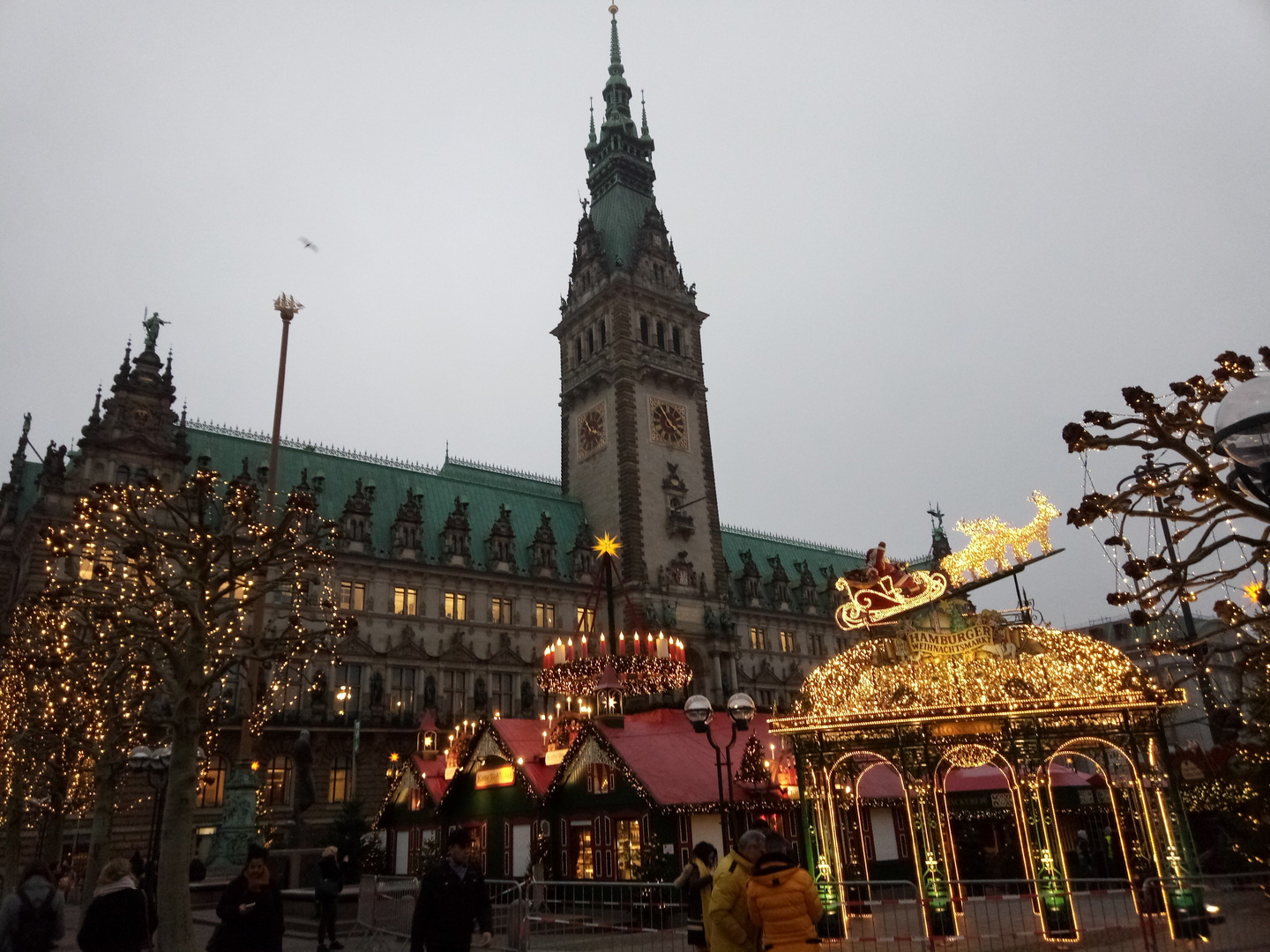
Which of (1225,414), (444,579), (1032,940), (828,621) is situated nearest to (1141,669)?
(1032,940)

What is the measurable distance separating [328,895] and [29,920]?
9.24m

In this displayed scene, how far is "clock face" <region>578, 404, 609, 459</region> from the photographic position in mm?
65500

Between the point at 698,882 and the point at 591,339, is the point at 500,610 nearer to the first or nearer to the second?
the point at 591,339

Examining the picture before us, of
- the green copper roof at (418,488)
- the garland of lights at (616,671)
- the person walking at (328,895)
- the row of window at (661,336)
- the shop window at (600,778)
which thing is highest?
the row of window at (661,336)

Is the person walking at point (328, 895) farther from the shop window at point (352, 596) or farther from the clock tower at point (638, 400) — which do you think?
the clock tower at point (638, 400)

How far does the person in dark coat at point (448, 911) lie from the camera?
930cm

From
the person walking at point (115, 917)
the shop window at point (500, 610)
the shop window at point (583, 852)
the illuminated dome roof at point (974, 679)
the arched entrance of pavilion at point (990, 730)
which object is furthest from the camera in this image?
the shop window at point (500, 610)

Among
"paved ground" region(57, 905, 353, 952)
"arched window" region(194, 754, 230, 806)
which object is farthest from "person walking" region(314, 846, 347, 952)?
"arched window" region(194, 754, 230, 806)

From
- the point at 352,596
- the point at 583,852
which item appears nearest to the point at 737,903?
the point at 583,852

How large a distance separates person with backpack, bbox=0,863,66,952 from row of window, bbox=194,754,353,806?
36.6m

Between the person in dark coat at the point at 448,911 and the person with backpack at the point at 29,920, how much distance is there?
155 inches

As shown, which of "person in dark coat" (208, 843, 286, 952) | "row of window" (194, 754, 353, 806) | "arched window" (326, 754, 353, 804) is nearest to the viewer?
"person in dark coat" (208, 843, 286, 952)

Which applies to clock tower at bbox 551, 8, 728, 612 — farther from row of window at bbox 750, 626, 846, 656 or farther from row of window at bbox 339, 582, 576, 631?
row of window at bbox 750, 626, 846, 656

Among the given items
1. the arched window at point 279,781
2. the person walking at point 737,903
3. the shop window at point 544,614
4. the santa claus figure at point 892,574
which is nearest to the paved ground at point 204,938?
the person walking at point 737,903
